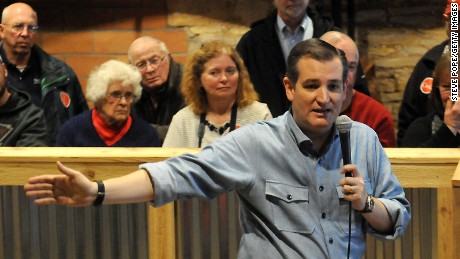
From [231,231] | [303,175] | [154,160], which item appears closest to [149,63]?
[154,160]

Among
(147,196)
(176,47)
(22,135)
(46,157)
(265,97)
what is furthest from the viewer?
(176,47)

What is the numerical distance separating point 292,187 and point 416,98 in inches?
84.3

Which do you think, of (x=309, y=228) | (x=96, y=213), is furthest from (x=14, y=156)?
(x=309, y=228)

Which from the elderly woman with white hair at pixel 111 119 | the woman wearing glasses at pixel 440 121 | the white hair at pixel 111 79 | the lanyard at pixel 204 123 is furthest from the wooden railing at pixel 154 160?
the white hair at pixel 111 79

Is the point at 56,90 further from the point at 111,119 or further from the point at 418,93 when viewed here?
the point at 418,93

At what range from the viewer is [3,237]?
11.7 feet

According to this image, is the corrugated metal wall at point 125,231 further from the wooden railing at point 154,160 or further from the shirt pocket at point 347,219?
the shirt pocket at point 347,219

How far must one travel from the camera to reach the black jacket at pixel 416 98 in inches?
185

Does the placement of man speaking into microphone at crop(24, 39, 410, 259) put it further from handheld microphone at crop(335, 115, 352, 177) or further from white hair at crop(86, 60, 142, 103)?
white hair at crop(86, 60, 142, 103)

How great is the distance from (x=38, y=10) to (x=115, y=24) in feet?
1.61

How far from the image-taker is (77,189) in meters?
2.49

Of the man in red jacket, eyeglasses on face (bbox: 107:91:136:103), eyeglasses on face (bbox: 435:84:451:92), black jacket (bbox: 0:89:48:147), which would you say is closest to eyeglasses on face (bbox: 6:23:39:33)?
black jacket (bbox: 0:89:48:147)

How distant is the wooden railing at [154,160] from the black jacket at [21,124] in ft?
2.84

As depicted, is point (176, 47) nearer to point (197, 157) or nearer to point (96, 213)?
point (96, 213)
